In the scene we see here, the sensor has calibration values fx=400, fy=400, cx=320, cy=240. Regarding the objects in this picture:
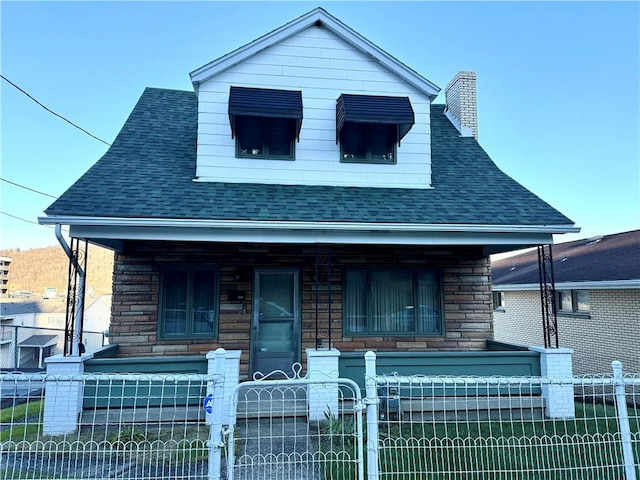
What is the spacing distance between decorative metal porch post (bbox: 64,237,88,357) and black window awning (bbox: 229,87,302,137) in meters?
3.27

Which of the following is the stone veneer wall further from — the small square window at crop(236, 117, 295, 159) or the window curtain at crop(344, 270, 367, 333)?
the small square window at crop(236, 117, 295, 159)

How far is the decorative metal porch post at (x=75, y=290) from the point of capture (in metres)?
5.73

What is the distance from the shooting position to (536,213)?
6.80m

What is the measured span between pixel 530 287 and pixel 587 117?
8369 mm

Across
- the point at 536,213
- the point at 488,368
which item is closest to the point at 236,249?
the point at 488,368

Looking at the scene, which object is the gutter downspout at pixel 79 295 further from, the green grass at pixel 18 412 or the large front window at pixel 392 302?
the large front window at pixel 392 302

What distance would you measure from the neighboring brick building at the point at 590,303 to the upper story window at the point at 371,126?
6981 millimetres

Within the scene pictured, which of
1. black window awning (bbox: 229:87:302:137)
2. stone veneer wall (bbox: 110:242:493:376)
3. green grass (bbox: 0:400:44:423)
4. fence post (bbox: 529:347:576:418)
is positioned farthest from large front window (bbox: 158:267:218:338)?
fence post (bbox: 529:347:576:418)

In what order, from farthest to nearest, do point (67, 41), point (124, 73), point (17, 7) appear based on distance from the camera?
point (124, 73)
point (67, 41)
point (17, 7)

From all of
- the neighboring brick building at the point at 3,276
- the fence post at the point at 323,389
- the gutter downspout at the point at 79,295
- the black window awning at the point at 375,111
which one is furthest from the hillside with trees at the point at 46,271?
the fence post at the point at 323,389

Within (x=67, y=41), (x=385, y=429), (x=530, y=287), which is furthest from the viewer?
(x=530, y=287)

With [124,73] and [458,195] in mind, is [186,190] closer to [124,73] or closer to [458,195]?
[458,195]

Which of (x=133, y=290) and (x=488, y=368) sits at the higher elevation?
(x=133, y=290)

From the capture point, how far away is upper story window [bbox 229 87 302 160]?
724 centimetres
